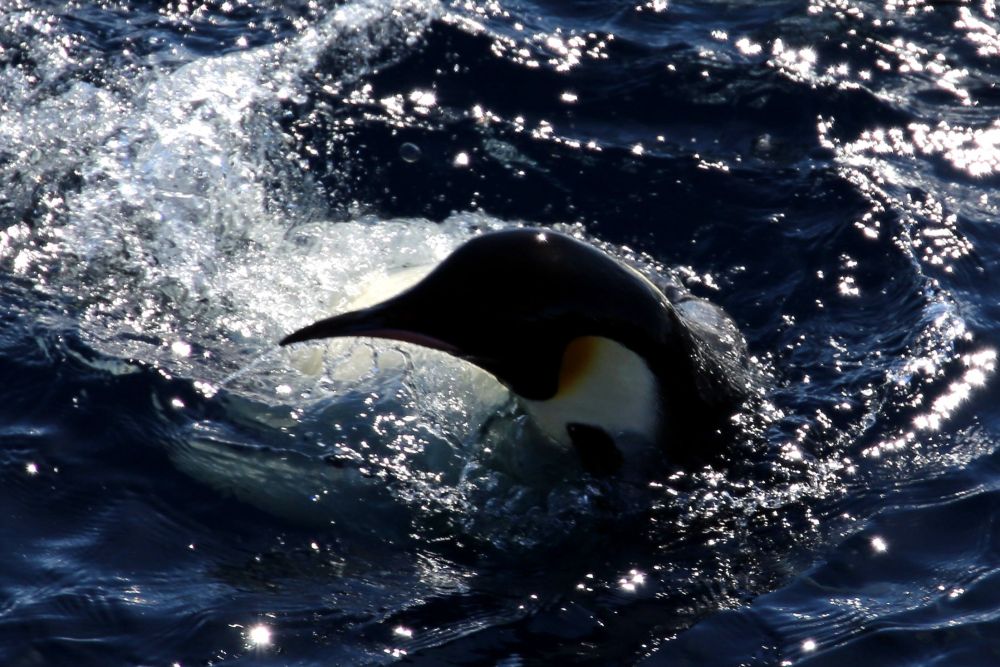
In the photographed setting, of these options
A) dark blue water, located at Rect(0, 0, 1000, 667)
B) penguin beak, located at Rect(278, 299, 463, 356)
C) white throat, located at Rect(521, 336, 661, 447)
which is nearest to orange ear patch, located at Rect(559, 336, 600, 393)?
white throat, located at Rect(521, 336, 661, 447)

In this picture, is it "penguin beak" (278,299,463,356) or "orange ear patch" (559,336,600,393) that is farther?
"orange ear patch" (559,336,600,393)

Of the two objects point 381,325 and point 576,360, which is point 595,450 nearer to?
point 576,360

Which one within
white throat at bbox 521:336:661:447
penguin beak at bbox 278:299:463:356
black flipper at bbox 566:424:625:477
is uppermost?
penguin beak at bbox 278:299:463:356

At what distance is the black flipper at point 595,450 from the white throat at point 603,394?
0.07 ft

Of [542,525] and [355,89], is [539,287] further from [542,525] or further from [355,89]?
[355,89]

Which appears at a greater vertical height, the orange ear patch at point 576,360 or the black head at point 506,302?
the black head at point 506,302

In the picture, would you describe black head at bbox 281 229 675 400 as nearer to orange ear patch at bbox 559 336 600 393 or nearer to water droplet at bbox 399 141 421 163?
orange ear patch at bbox 559 336 600 393

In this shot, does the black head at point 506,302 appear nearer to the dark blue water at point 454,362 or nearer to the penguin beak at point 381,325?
the penguin beak at point 381,325

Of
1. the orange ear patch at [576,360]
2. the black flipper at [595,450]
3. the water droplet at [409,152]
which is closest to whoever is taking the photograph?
the orange ear patch at [576,360]

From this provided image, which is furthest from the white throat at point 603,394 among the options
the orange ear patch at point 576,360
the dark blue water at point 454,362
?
the dark blue water at point 454,362

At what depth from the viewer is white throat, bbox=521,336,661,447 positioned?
13.7ft

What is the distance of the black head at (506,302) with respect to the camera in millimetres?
3955

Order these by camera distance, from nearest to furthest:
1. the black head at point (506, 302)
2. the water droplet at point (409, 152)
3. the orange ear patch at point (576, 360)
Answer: the black head at point (506, 302) → the orange ear patch at point (576, 360) → the water droplet at point (409, 152)

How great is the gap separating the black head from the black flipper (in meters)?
0.41
